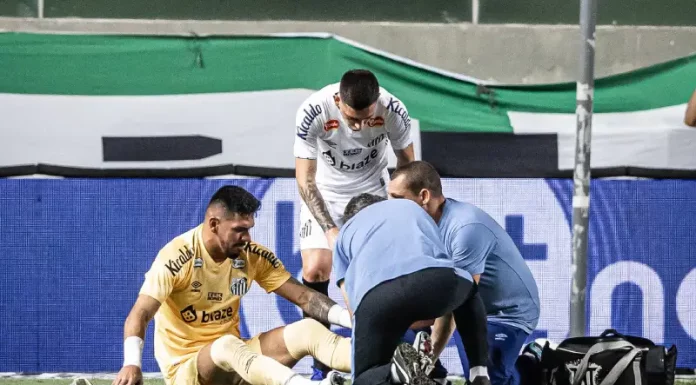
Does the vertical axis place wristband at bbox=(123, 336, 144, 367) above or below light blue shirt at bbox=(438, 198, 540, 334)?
below

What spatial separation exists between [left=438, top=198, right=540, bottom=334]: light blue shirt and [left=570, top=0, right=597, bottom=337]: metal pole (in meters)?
2.08

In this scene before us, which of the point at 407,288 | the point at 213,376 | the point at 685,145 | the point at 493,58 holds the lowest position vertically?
the point at 213,376

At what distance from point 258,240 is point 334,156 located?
4.79ft

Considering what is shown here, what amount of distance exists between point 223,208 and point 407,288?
1.45 m

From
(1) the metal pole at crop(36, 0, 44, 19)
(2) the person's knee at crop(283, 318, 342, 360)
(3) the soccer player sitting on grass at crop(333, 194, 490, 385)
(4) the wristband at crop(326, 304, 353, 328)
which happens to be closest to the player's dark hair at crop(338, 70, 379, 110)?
(4) the wristband at crop(326, 304, 353, 328)

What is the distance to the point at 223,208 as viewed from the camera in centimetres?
655

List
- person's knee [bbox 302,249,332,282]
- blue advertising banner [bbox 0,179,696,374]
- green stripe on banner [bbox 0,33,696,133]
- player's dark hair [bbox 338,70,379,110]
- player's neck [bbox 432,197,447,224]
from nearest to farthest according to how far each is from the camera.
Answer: player's neck [bbox 432,197,447,224] → player's dark hair [bbox 338,70,379,110] → person's knee [bbox 302,249,332,282] → blue advertising banner [bbox 0,179,696,374] → green stripe on banner [bbox 0,33,696,133]

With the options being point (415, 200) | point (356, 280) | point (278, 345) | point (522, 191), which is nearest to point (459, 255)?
point (415, 200)

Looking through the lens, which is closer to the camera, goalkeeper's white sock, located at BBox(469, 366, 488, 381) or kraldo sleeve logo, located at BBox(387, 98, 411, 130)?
goalkeeper's white sock, located at BBox(469, 366, 488, 381)

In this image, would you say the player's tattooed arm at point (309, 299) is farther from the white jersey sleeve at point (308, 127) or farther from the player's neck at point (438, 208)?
the white jersey sleeve at point (308, 127)

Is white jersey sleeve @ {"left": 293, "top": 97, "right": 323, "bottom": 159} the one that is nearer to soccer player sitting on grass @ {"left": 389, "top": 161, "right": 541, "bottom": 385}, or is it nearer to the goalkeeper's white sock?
soccer player sitting on grass @ {"left": 389, "top": 161, "right": 541, "bottom": 385}

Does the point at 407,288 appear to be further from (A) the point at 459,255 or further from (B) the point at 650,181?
(B) the point at 650,181

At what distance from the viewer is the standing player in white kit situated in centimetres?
777

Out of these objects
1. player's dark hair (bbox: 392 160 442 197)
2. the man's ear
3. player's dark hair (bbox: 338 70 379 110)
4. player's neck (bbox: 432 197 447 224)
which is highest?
player's dark hair (bbox: 338 70 379 110)
